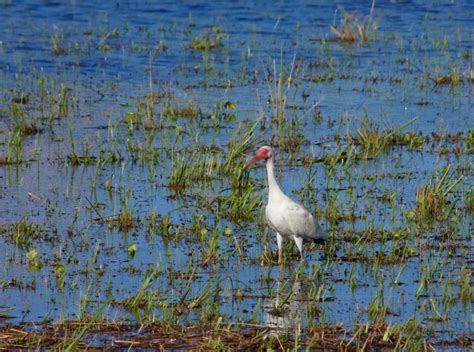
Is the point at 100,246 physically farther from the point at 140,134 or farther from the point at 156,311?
the point at 140,134

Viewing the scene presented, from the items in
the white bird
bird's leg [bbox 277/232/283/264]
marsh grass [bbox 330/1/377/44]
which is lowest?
marsh grass [bbox 330/1/377/44]

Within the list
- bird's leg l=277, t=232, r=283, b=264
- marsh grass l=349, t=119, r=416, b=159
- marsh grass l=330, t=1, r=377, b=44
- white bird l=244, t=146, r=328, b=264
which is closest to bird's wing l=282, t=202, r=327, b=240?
white bird l=244, t=146, r=328, b=264

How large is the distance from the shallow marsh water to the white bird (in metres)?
0.20

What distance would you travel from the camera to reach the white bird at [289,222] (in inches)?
390

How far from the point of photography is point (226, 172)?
41.2ft

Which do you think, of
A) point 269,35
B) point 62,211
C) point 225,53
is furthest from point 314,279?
point 269,35

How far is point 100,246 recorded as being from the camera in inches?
404

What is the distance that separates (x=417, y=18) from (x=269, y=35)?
155 inches

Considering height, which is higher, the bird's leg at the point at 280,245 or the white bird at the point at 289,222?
the white bird at the point at 289,222

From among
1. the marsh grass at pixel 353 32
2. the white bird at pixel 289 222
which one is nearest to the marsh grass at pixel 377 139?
the white bird at pixel 289 222

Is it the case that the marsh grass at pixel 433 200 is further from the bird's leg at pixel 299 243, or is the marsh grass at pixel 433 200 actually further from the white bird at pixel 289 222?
the bird's leg at pixel 299 243

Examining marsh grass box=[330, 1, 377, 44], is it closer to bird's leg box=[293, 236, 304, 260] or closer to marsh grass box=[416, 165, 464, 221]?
marsh grass box=[416, 165, 464, 221]

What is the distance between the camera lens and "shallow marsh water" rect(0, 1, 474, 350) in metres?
8.95

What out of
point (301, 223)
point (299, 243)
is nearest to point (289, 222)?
point (301, 223)
